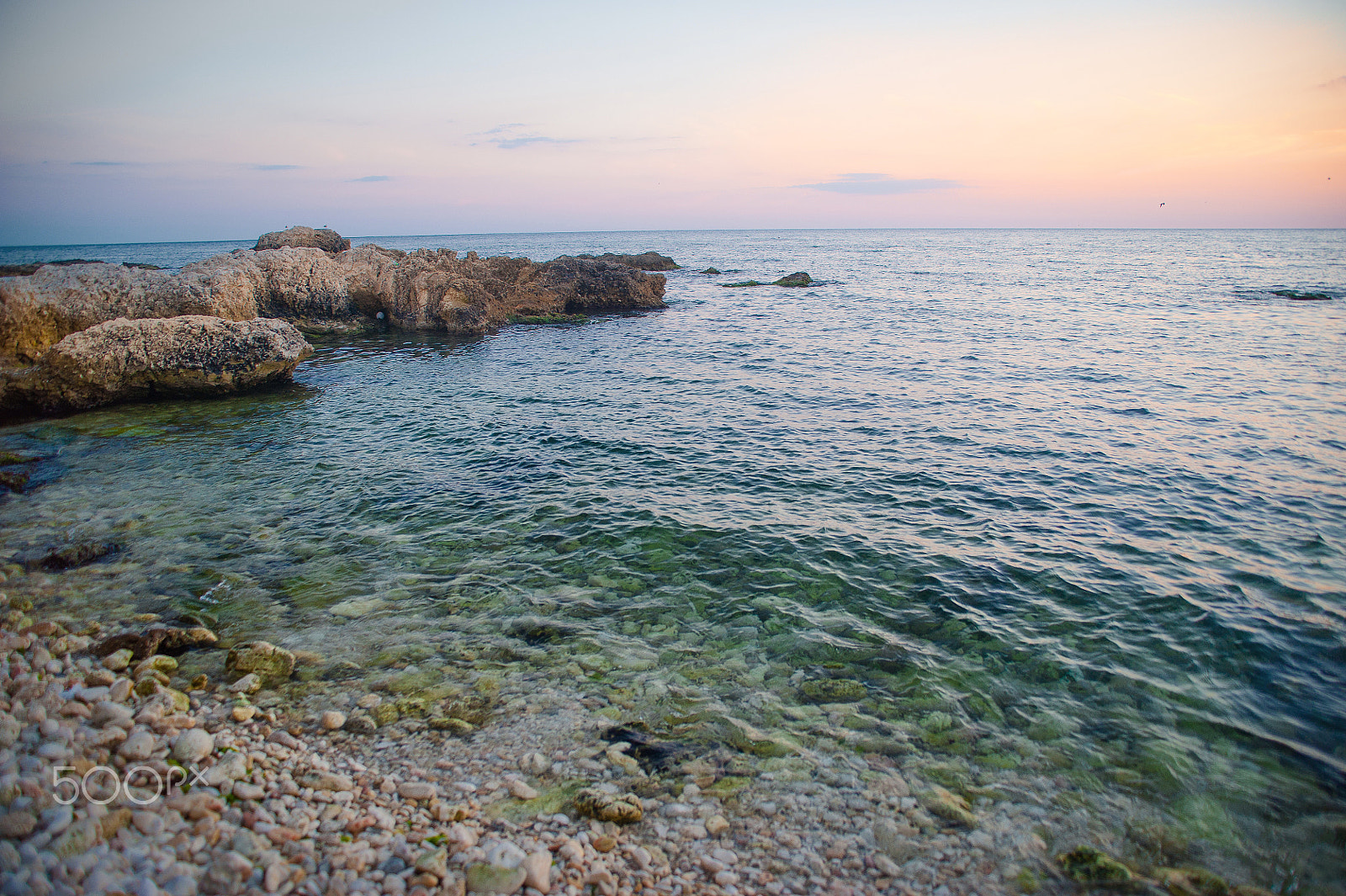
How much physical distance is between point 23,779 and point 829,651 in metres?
6.97

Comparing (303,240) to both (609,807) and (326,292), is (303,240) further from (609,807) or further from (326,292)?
(609,807)

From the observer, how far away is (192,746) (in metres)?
4.82

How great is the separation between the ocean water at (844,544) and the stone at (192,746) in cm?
217

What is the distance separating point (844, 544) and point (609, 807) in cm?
599

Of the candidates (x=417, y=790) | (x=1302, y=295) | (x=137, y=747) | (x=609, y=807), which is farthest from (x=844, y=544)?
(x=1302, y=295)

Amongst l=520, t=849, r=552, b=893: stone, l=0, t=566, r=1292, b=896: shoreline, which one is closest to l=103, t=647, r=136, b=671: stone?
l=0, t=566, r=1292, b=896: shoreline

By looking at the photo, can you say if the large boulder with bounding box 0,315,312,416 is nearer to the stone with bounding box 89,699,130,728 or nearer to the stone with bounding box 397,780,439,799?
the stone with bounding box 89,699,130,728

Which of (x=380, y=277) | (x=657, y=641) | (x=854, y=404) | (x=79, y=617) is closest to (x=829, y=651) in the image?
(x=657, y=641)

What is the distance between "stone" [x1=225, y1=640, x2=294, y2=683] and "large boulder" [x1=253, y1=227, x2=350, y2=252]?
159ft

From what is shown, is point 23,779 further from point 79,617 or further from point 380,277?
point 380,277

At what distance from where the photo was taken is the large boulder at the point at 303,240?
46656 mm

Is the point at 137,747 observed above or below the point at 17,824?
below

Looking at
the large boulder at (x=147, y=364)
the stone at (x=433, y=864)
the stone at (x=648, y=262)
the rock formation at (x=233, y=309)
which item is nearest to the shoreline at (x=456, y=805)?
the stone at (x=433, y=864)

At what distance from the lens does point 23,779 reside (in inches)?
156
